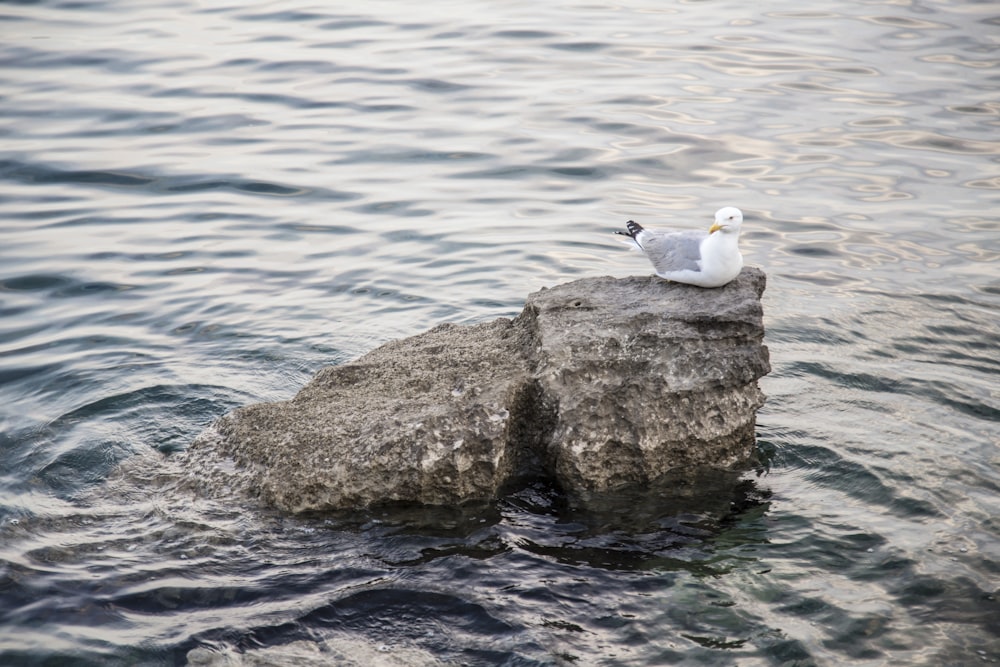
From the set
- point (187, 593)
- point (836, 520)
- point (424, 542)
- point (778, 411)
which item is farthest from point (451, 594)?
point (778, 411)

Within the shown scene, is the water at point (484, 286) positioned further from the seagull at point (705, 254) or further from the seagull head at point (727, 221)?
the seagull head at point (727, 221)

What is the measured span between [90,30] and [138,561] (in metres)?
14.6

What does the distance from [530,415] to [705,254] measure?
57.1 inches

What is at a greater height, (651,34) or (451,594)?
(651,34)

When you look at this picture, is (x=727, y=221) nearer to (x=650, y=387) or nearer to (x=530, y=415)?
(x=650, y=387)

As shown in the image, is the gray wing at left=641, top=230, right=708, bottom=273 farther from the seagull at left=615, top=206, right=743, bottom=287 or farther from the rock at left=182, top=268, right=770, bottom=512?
the rock at left=182, top=268, right=770, bottom=512

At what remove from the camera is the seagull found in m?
5.86

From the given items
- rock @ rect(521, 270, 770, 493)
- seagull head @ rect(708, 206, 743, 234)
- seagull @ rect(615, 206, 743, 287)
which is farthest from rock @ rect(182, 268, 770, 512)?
seagull head @ rect(708, 206, 743, 234)

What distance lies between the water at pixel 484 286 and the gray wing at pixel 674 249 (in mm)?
1345

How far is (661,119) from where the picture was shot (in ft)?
44.3

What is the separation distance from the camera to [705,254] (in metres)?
5.90

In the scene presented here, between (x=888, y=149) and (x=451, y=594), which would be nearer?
(x=451, y=594)

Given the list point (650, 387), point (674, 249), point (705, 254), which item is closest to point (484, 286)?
point (674, 249)

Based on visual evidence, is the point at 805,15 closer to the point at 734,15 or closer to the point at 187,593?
the point at 734,15
